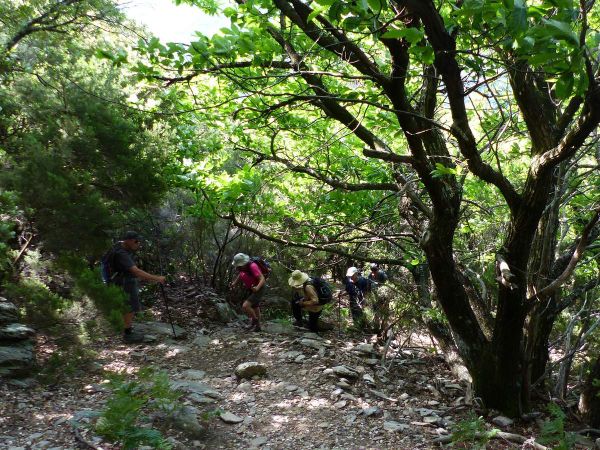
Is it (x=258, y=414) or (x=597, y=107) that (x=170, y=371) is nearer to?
(x=258, y=414)

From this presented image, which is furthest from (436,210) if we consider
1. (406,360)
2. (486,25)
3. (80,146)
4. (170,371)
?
(80,146)

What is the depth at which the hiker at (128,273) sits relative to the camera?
22.4ft

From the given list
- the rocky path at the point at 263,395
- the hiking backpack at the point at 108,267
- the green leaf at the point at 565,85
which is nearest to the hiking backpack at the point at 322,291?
the rocky path at the point at 263,395

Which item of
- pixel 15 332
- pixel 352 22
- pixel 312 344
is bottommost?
pixel 15 332

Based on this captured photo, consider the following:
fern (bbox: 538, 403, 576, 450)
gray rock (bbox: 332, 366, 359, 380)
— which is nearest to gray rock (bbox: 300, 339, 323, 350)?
gray rock (bbox: 332, 366, 359, 380)

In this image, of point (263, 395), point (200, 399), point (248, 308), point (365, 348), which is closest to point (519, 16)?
point (200, 399)

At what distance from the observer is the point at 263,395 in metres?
5.94

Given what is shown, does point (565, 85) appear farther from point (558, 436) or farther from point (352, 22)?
point (558, 436)

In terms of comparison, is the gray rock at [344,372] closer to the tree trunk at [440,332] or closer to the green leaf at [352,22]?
the tree trunk at [440,332]

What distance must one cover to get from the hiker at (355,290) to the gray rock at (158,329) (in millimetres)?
3938

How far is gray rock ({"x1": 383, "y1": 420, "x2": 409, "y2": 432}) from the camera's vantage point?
512 centimetres

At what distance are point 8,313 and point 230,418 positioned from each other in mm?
2976

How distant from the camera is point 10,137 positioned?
743 cm

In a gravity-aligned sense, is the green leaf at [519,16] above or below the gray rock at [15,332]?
above
